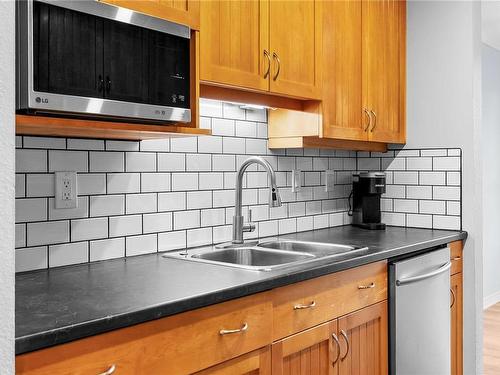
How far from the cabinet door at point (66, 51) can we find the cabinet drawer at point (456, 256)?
2096mm

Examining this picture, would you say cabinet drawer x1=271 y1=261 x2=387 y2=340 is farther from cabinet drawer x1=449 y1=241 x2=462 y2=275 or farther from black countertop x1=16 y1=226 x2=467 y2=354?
cabinet drawer x1=449 y1=241 x2=462 y2=275

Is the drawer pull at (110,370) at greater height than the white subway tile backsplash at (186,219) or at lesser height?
lesser

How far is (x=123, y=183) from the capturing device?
2.04 meters

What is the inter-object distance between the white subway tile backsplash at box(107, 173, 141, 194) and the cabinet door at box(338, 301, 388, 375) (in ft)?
3.05

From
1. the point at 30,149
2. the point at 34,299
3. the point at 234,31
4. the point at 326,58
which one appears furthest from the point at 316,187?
the point at 34,299

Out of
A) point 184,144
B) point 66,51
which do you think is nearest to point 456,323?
point 184,144

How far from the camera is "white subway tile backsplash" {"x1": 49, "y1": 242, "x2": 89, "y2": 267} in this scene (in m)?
1.83

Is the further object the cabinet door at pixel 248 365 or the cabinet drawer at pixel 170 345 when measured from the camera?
the cabinet door at pixel 248 365

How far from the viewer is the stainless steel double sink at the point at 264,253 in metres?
2.16

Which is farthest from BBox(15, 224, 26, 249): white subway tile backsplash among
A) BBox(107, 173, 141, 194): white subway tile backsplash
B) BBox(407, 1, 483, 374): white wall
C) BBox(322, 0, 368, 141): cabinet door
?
BBox(407, 1, 483, 374): white wall

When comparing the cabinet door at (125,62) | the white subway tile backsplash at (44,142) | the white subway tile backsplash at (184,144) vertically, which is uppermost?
the cabinet door at (125,62)

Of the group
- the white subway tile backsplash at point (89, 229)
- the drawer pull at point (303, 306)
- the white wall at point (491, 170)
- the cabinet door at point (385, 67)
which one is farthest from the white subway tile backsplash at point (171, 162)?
the white wall at point (491, 170)

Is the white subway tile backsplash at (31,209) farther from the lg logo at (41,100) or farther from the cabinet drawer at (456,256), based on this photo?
the cabinet drawer at (456,256)
